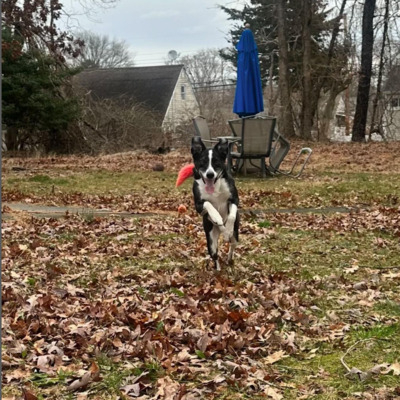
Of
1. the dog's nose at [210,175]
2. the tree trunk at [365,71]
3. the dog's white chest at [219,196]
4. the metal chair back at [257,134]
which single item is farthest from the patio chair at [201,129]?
the tree trunk at [365,71]

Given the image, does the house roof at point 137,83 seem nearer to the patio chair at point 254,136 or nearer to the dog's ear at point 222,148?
the patio chair at point 254,136

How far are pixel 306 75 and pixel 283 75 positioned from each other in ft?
4.00

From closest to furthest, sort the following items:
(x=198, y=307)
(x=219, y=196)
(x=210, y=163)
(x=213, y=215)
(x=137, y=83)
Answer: (x=198, y=307) → (x=213, y=215) → (x=210, y=163) → (x=219, y=196) → (x=137, y=83)

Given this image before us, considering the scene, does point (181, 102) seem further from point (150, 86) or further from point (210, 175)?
point (210, 175)

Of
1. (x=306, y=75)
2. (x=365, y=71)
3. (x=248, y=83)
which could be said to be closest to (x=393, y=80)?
(x=365, y=71)

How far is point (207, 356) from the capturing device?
3.54m

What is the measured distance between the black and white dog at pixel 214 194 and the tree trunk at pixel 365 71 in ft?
71.8

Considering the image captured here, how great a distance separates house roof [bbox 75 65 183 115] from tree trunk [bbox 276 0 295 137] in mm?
13067

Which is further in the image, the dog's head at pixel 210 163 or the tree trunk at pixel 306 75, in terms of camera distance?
the tree trunk at pixel 306 75

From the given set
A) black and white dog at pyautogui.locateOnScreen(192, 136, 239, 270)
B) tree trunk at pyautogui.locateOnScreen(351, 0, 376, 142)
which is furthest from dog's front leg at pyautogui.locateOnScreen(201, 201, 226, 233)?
tree trunk at pyautogui.locateOnScreen(351, 0, 376, 142)

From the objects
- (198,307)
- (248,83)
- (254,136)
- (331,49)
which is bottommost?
(198,307)

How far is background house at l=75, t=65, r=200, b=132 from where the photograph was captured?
133 ft

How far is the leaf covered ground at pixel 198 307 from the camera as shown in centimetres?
319

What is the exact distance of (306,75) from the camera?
2791 centimetres
